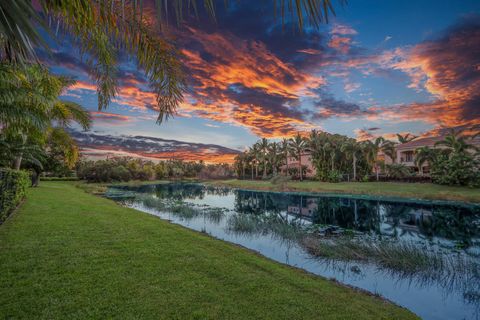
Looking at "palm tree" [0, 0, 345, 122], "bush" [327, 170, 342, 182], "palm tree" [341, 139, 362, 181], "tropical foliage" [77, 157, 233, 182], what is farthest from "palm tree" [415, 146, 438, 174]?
"tropical foliage" [77, 157, 233, 182]

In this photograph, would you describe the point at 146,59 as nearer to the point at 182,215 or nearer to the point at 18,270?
the point at 18,270

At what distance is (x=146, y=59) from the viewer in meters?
3.92

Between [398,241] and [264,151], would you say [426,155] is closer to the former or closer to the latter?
[398,241]

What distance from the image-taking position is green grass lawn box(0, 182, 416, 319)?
11.7 feet

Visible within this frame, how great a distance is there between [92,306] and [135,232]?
198 inches

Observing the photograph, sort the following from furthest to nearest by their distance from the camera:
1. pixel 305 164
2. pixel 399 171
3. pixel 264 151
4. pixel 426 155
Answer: pixel 264 151 < pixel 305 164 < pixel 399 171 < pixel 426 155

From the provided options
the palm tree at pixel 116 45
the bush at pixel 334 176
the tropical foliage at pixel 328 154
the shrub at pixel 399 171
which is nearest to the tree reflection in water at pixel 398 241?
the palm tree at pixel 116 45

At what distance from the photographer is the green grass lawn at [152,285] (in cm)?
357

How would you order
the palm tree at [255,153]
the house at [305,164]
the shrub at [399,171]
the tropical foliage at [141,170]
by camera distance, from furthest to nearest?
the palm tree at [255,153], the house at [305,164], the tropical foliage at [141,170], the shrub at [399,171]

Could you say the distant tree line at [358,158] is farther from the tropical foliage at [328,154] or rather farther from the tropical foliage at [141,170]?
the tropical foliage at [141,170]

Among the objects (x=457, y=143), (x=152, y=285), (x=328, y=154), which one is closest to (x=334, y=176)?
(x=328, y=154)

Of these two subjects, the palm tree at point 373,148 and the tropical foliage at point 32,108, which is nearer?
the tropical foliage at point 32,108

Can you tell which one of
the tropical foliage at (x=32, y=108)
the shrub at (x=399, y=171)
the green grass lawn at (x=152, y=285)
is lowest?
the green grass lawn at (x=152, y=285)

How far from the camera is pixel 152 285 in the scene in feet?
14.1
